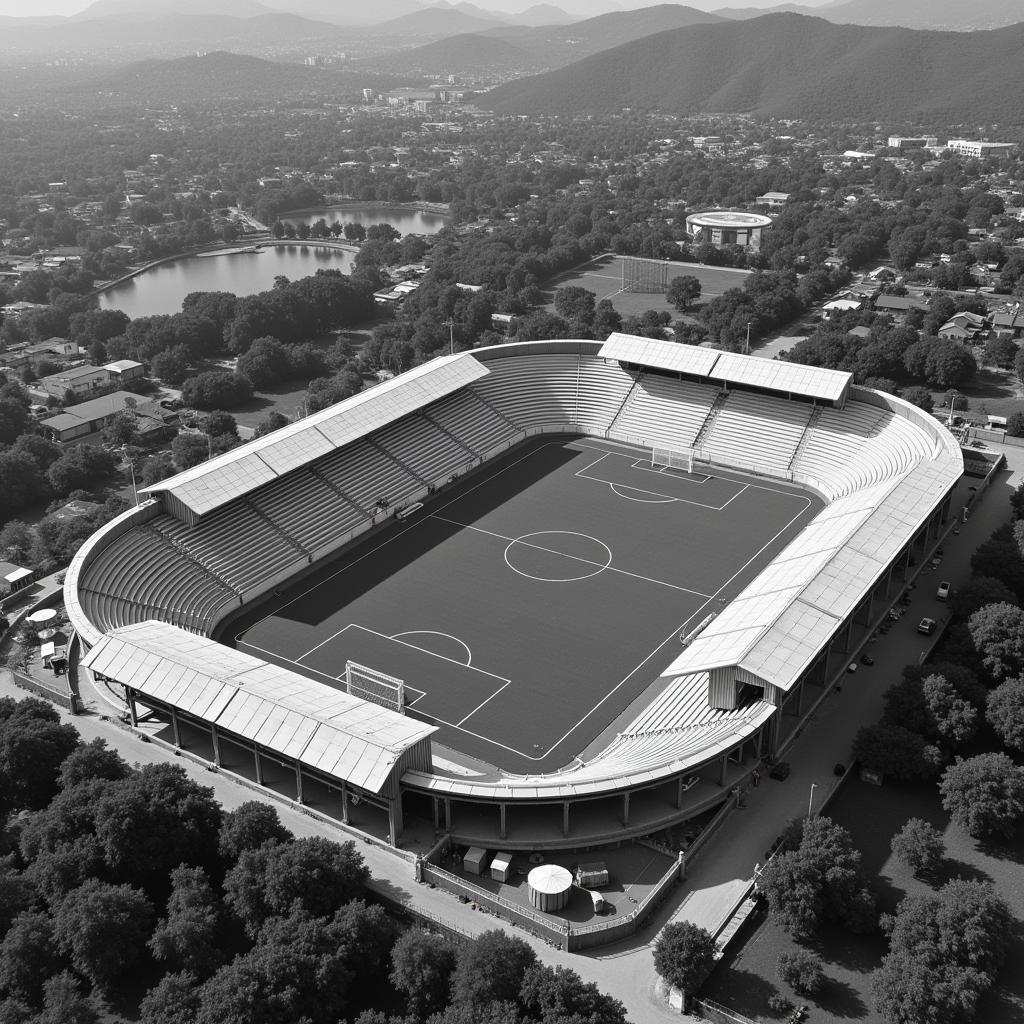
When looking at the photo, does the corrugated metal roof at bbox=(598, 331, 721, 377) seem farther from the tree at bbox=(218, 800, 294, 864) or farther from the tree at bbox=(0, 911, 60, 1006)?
the tree at bbox=(0, 911, 60, 1006)

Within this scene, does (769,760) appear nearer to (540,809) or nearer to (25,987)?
(540,809)

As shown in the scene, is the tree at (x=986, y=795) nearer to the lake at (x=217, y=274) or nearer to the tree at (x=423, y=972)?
the tree at (x=423, y=972)

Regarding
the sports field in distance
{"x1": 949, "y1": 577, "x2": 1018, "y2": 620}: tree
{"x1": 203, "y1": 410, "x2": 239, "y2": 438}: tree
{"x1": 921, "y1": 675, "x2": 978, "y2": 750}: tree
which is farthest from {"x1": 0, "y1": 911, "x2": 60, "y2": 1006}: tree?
{"x1": 203, "y1": 410, "x2": 239, "y2": 438}: tree

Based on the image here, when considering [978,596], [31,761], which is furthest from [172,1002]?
[978,596]

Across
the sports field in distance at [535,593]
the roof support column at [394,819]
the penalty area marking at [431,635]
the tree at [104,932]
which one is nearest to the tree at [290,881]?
the roof support column at [394,819]

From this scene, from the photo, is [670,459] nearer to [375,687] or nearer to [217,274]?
[375,687]
